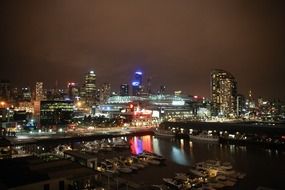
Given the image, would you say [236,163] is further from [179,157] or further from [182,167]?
[179,157]

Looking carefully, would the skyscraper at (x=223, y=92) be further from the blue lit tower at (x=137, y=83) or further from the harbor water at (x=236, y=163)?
the harbor water at (x=236, y=163)

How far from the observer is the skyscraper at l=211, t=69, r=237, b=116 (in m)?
96.6

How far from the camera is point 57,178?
34.8 ft

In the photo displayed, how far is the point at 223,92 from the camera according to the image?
10100 cm

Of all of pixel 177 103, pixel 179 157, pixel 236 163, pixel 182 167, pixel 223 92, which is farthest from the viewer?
pixel 223 92

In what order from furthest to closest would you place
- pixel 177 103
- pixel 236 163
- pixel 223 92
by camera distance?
pixel 223 92 < pixel 177 103 < pixel 236 163

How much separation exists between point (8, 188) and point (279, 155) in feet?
73.1

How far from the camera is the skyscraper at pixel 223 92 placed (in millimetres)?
96562

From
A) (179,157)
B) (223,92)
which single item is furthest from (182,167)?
(223,92)

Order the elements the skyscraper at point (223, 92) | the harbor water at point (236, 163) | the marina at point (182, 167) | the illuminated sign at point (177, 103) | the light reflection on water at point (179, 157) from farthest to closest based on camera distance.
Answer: the skyscraper at point (223, 92)
the illuminated sign at point (177, 103)
the light reflection on water at point (179, 157)
the harbor water at point (236, 163)
the marina at point (182, 167)

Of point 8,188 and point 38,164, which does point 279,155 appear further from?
point 8,188

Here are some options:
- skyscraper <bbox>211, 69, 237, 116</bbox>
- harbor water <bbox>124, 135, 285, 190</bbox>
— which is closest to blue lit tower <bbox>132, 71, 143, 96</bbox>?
skyscraper <bbox>211, 69, 237, 116</bbox>

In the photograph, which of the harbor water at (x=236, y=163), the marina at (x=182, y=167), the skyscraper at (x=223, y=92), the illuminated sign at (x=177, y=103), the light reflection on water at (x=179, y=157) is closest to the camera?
the marina at (x=182, y=167)

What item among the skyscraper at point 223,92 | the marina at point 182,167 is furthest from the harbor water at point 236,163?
the skyscraper at point 223,92
